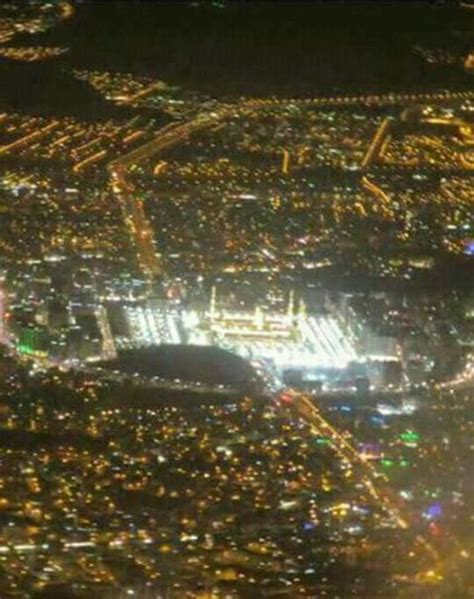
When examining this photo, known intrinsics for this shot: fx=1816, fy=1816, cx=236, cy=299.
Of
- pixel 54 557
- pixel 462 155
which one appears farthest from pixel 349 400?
pixel 462 155

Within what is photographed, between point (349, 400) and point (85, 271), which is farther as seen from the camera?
point (85, 271)

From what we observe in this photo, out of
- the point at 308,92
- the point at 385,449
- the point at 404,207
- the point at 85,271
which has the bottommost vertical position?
the point at 385,449

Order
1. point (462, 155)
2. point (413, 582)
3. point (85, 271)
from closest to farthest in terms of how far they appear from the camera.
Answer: point (413, 582) < point (85, 271) < point (462, 155)

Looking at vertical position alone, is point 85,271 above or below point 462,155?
below

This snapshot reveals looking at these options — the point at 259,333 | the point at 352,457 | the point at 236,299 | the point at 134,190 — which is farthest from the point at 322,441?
the point at 134,190

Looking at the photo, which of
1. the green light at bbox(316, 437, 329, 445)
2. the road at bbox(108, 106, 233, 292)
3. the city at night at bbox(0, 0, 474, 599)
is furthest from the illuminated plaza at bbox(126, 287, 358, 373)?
the green light at bbox(316, 437, 329, 445)

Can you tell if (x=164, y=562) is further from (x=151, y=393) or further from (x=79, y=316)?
(x=79, y=316)

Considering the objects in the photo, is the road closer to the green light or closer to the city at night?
the city at night

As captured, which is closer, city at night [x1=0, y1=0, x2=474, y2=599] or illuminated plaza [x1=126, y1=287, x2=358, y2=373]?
city at night [x1=0, y1=0, x2=474, y2=599]
